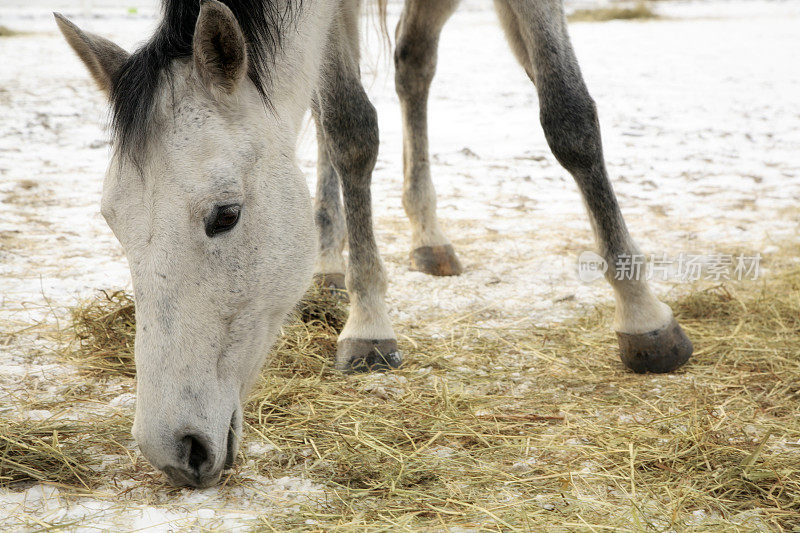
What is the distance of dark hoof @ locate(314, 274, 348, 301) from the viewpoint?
3510 mm

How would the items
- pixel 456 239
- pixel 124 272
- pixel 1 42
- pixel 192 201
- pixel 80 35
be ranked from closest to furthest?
1. pixel 192 201
2. pixel 80 35
3. pixel 124 272
4. pixel 456 239
5. pixel 1 42

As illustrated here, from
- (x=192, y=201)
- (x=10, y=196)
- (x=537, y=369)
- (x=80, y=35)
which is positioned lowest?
(x=537, y=369)

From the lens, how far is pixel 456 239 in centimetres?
469

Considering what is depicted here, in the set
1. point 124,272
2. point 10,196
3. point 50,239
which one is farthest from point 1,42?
point 124,272

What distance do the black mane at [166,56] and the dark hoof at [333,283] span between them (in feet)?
5.27

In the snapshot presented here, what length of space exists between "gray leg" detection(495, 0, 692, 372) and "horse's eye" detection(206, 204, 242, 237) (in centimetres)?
142

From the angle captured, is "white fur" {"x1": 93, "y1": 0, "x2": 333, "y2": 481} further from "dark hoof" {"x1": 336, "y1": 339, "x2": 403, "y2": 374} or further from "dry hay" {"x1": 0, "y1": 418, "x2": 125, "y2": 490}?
"dark hoof" {"x1": 336, "y1": 339, "x2": 403, "y2": 374}

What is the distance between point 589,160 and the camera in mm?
2793

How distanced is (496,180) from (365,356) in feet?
11.1

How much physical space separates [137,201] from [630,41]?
12055mm

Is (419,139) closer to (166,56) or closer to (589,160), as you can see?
(589,160)

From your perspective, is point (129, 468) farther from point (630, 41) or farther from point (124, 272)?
point (630, 41)

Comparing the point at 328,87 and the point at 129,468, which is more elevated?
the point at 328,87

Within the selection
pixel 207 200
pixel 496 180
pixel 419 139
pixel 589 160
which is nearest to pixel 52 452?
pixel 207 200
